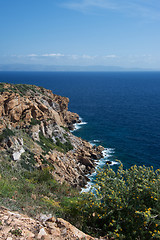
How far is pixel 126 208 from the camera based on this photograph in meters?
9.16

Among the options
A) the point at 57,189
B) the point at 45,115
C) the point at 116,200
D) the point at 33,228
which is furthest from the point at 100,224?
the point at 45,115

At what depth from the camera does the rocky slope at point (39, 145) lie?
27.6m

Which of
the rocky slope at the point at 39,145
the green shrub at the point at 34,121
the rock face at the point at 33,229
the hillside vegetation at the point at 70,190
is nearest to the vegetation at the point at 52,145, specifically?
the rocky slope at the point at 39,145

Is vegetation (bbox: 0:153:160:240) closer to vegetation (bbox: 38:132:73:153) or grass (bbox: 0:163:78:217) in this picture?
grass (bbox: 0:163:78:217)

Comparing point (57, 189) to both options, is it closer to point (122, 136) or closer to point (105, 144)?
point (105, 144)

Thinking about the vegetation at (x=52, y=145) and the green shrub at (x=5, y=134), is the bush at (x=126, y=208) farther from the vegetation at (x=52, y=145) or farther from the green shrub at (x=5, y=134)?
the vegetation at (x=52, y=145)

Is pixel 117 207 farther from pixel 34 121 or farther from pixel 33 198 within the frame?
pixel 34 121

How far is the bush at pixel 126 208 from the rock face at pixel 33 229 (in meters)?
1.22

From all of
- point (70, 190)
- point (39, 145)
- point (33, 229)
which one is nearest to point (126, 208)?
point (33, 229)

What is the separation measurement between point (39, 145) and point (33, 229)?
26647 mm

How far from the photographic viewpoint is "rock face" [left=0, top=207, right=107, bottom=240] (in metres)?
7.06

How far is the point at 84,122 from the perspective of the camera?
71.6 metres

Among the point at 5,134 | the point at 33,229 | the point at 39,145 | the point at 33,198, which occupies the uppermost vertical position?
the point at 33,229

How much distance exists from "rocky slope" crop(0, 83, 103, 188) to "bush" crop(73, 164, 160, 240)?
1624 centimetres
